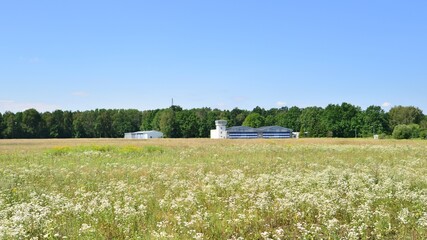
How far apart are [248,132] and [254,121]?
2667cm

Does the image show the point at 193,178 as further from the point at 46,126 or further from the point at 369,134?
the point at 46,126

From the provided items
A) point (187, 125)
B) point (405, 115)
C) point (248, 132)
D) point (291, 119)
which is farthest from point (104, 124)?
point (405, 115)

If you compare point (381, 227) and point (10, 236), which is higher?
point (10, 236)

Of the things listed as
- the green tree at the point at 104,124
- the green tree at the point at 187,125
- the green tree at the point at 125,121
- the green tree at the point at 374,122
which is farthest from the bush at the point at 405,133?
the green tree at the point at 104,124

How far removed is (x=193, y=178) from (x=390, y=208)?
8234mm

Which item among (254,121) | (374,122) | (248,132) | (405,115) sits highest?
(254,121)

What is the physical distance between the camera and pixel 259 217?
30.8 ft

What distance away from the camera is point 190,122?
6334 inches

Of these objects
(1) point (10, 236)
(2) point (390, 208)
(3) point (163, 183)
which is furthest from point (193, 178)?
(1) point (10, 236)

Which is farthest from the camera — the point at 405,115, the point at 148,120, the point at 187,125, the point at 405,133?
the point at 148,120

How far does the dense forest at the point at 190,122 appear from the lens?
13925 cm

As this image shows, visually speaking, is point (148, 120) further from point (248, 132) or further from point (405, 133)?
point (405, 133)

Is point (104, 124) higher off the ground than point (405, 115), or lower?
higher

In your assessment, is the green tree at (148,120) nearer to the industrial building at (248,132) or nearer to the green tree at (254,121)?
the industrial building at (248,132)
